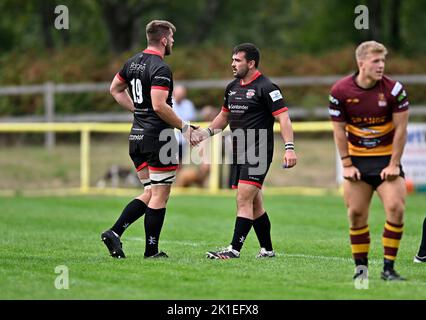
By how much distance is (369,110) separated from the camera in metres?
8.57

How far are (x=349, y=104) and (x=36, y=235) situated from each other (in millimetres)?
5916

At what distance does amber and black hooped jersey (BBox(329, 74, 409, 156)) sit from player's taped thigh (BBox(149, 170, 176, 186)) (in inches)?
89.5

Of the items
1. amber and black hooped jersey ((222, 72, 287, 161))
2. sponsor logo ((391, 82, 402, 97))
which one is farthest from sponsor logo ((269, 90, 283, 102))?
sponsor logo ((391, 82, 402, 97))

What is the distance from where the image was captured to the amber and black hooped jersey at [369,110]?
8.55m

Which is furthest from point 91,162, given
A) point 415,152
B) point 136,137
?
point 136,137

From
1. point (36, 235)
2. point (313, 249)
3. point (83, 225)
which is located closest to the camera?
point (313, 249)

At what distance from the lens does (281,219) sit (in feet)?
53.0

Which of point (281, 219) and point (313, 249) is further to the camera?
point (281, 219)

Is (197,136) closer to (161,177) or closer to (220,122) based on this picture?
(220,122)

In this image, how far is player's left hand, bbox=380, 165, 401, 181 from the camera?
28.0 ft

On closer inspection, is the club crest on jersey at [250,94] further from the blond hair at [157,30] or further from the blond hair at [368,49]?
the blond hair at [368,49]

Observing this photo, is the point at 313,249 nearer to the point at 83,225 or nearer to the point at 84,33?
the point at 83,225

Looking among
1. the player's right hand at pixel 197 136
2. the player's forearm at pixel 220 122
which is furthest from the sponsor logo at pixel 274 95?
the player's right hand at pixel 197 136
